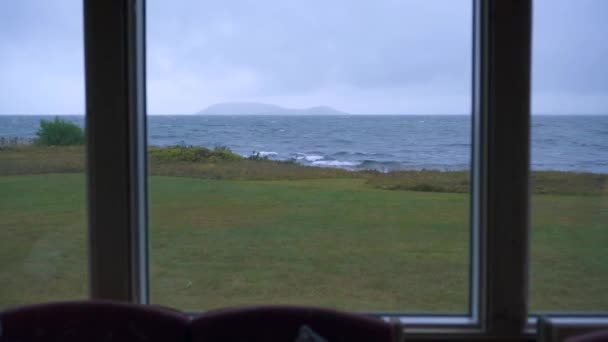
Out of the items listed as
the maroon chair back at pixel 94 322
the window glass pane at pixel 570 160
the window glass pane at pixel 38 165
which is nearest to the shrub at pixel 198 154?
the window glass pane at pixel 38 165

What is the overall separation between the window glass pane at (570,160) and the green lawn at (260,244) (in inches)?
14.7

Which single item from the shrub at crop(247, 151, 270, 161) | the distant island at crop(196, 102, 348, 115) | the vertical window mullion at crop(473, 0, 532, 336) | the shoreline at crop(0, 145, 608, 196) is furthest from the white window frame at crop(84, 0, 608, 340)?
the shrub at crop(247, 151, 270, 161)

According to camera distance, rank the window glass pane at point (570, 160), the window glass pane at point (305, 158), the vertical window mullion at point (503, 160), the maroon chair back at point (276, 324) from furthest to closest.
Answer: the window glass pane at point (305, 158) → the window glass pane at point (570, 160) → the vertical window mullion at point (503, 160) → the maroon chair back at point (276, 324)

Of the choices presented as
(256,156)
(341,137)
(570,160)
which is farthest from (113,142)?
(570,160)

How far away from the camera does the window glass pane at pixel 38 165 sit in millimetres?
2531

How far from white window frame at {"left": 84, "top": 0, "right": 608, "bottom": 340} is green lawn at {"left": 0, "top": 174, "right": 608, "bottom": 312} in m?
0.13

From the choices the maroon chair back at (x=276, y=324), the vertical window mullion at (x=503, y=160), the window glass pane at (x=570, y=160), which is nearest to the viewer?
the maroon chair back at (x=276, y=324)

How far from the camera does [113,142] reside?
7.80 feet

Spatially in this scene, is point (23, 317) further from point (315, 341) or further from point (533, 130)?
point (533, 130)

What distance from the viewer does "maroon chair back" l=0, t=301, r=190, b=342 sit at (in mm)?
1916

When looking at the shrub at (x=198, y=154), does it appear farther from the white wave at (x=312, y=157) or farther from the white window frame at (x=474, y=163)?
the white wave at (x=312, y=157)

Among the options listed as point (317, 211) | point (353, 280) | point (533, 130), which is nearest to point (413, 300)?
point (353, 280)

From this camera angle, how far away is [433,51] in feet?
8.20

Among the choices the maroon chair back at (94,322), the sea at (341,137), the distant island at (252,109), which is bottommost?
the maroon chair back at (94,322)
